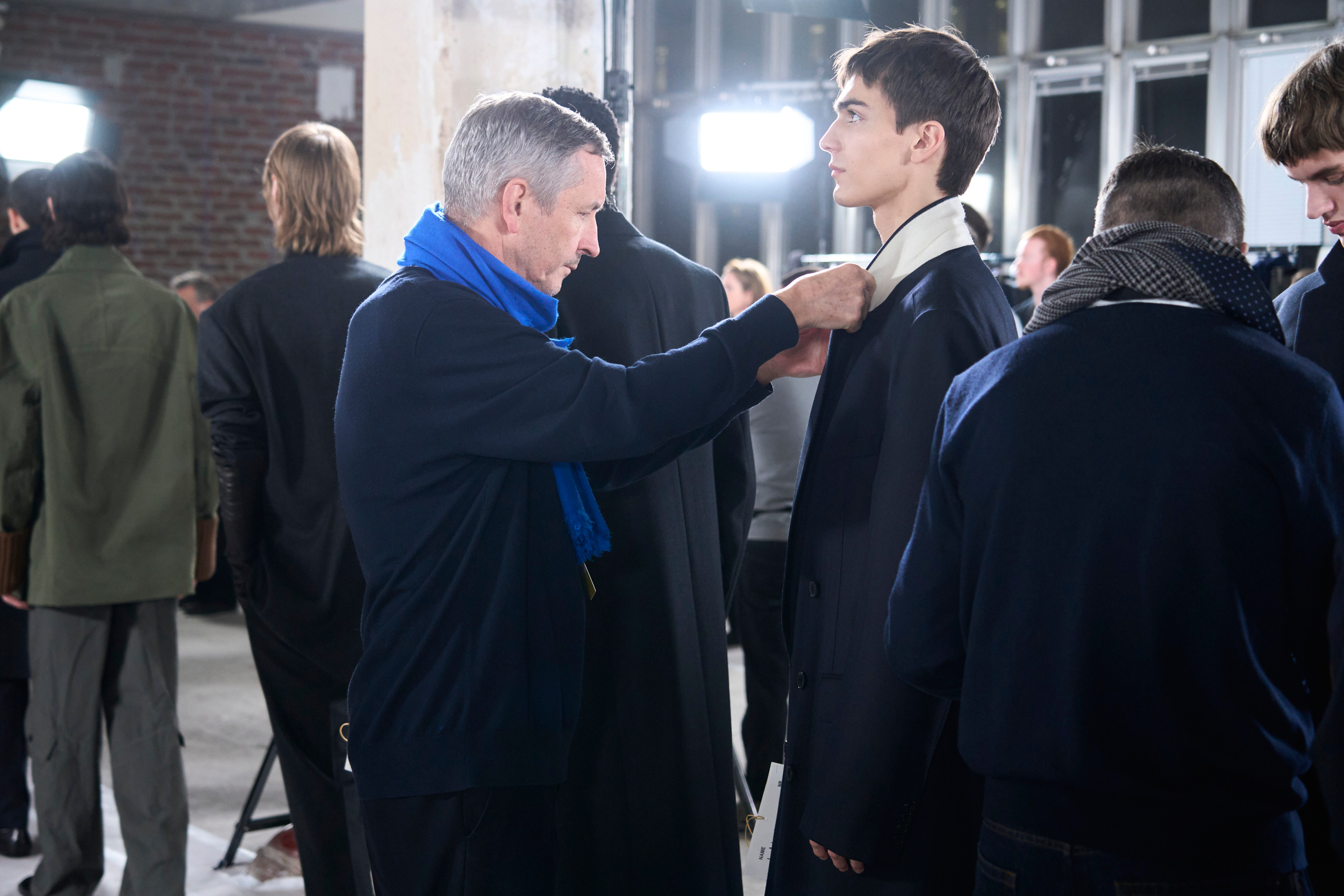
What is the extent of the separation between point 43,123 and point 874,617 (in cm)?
798

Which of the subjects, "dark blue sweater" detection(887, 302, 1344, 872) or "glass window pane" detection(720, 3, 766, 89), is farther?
"glass window pane" detection(720, 3, 766, 89)

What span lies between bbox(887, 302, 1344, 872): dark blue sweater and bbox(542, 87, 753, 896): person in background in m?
0.85

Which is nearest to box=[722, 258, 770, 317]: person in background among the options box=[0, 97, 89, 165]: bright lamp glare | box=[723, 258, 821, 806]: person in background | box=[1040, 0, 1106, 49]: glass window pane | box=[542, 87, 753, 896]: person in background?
box=[723, 258, 821, 806]: person in background

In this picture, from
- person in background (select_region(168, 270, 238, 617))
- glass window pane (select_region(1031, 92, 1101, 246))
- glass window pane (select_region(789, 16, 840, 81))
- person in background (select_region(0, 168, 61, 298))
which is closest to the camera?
person in background (select_region(0, 168, 61, 298))

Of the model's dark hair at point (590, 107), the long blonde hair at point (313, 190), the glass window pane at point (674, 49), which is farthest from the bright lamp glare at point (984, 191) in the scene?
the model's dark hair at point (590, 107)

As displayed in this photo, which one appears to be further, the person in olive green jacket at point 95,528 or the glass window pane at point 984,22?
the glass window pane at point 984,22

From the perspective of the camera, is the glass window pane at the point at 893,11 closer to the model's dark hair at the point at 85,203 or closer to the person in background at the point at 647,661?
the model's dark hair at the point at 85,203

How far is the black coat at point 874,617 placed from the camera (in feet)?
4.58

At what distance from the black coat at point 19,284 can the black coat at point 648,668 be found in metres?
2.02

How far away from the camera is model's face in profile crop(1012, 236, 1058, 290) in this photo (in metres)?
5.36

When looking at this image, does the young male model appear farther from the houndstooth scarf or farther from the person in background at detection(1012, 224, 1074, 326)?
the person in background at detection(1012, 224, 1074, 326)

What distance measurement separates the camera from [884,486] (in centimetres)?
143

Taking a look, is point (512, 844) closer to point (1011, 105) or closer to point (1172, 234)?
point (1172, 234)

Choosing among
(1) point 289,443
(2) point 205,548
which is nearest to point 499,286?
(1) point 289,443
